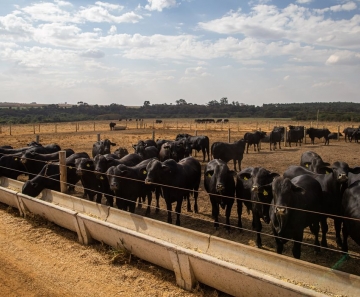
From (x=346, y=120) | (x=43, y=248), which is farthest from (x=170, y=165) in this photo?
(x=346, y=120)

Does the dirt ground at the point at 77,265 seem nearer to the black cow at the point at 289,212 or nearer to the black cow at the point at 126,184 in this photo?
the black cow at the point at 289,212

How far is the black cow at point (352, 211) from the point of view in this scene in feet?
18.4

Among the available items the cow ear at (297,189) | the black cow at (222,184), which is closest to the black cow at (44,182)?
the black cow at (222,184)

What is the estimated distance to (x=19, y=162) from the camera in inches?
477

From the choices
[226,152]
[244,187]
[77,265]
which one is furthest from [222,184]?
[226,152]

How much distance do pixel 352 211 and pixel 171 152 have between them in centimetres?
1001

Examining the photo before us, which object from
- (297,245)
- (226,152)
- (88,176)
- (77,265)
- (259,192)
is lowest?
(77,265)

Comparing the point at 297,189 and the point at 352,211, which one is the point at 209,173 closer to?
the point at 297,189

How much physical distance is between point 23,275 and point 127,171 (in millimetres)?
3504

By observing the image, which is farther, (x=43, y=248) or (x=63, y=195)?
(x=63, y=195)

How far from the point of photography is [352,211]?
5.84 metres

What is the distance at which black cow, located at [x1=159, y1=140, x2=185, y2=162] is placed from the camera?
14.6 meters

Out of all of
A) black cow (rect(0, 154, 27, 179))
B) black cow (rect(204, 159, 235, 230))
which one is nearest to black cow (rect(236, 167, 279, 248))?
black cow (rect(204, 159, 235, 230))

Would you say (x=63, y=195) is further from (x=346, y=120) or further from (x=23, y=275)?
(x=346, y=120)
